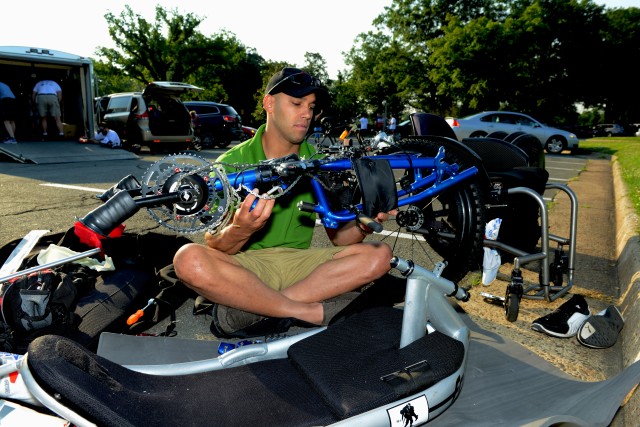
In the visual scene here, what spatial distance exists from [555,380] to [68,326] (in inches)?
104

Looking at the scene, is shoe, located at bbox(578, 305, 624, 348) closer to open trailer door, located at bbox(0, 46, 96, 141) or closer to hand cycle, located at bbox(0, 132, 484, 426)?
hand cycle, located at bbox(0, 132, 484, 426)

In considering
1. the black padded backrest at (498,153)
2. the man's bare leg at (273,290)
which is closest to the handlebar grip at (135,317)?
the man's bare leg at (273,290)

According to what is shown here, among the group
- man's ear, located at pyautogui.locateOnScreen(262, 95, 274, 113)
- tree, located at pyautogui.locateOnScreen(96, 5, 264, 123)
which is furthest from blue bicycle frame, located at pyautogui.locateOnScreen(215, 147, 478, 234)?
tree, located at pyautogui.locateOnScreen(96, 5, 264, 123)

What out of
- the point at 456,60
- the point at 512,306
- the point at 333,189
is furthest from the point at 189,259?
the point at 456,60

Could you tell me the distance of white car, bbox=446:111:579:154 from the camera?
67.3 ft

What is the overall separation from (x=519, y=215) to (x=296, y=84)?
2.33m

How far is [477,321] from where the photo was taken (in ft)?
11.2

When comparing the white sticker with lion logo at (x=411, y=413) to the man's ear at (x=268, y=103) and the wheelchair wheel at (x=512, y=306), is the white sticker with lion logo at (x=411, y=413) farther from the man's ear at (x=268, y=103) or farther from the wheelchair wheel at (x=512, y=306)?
the man's ear at (x=268, y=103)

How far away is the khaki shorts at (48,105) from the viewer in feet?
43.8

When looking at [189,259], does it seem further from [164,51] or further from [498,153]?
[164,51]

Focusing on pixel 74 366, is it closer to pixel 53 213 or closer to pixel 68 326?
pixel 68 326

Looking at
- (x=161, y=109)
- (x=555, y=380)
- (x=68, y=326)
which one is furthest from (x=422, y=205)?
(x=161, y=109)

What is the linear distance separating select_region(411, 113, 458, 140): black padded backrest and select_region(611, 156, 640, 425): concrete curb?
1.90 meters

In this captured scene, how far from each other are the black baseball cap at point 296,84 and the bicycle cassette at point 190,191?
903 mm
